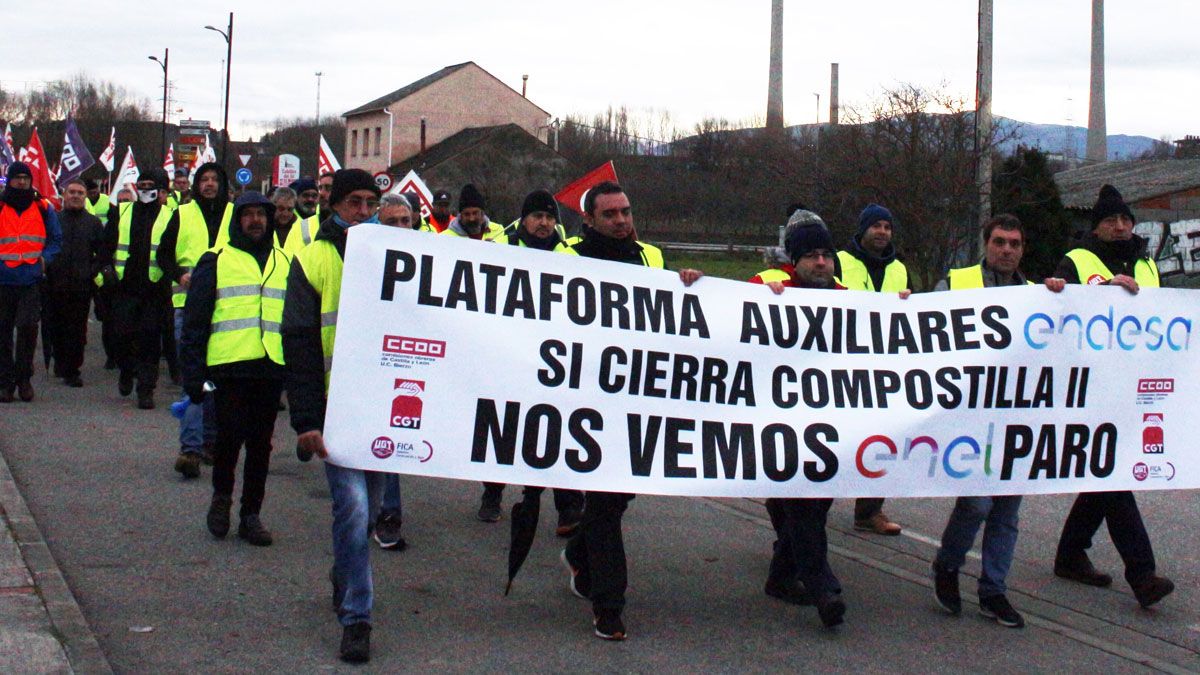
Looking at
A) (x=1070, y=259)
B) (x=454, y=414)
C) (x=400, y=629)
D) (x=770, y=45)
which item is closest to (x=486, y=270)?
(x=454, y=414)

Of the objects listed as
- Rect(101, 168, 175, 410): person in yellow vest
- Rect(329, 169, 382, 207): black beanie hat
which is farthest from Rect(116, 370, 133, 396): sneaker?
Rect(329, 169, 382, 207): black beanie hat

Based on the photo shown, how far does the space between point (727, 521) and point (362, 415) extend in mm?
3634

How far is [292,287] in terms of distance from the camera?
5.99 m

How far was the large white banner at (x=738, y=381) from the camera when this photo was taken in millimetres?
5949

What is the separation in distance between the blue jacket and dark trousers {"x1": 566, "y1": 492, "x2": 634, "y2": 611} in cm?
840

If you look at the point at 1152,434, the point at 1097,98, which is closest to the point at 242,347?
the point at 1152,434

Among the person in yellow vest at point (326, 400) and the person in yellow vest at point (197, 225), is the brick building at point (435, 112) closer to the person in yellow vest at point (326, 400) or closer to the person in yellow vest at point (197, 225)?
the person in yellow vest at point (197, 225)

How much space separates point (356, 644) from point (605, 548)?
3.65 feet

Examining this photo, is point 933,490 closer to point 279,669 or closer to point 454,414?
point 454,414

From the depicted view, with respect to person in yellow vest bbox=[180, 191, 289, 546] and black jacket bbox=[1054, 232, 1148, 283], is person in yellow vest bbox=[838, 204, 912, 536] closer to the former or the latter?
black jacket bbox=[1054, 232, 1148, 283]

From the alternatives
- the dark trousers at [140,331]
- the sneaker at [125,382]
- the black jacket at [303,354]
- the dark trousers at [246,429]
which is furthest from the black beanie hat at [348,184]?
the sneaker at [125,382]

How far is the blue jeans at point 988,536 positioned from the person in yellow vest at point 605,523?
152 cm

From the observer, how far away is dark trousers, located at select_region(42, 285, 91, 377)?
14352 millimetres

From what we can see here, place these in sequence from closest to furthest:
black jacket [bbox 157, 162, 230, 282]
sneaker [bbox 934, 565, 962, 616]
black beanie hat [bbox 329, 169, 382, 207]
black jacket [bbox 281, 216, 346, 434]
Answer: black jacket [bbox 281, 216, 346, 434] → black beanie hat [bbox 329, 169, 382, 207] → sneaker [bbox 934, 565, 962, 616] → black jacket [bbox 157, 162, 230, 282]
